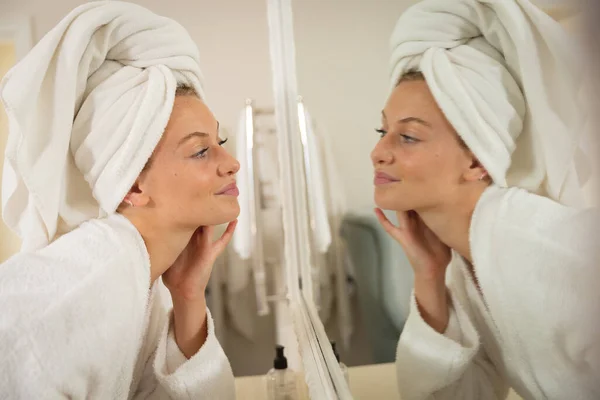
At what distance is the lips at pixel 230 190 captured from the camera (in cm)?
74

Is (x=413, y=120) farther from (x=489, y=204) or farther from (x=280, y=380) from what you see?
(x=280, y=380)

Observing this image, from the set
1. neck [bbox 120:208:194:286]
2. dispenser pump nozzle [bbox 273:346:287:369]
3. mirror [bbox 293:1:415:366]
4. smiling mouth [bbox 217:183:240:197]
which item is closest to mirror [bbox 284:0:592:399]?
mirror [bbox 293:1:415:366]

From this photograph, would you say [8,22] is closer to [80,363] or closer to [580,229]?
[80,363]

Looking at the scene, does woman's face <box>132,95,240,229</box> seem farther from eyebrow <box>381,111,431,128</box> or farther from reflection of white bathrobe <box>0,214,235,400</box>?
eyebrow <box>381,111,431,128</box>

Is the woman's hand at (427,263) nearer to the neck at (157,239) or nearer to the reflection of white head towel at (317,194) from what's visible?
the reflection of white head towel at (317,194)

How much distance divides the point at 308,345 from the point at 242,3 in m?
0.76

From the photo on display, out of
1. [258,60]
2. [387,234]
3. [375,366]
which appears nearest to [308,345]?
[375,366]

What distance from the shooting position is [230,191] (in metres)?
0.75

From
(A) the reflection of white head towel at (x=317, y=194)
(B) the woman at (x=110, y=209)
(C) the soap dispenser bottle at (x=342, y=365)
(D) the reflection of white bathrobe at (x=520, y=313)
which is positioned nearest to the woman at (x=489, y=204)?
(D) the reflection of white bathrobe at (x=520, y=313)

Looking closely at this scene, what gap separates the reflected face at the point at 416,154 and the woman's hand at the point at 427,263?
0.10 ft

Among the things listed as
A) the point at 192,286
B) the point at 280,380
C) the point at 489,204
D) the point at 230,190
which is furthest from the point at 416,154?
the point at 280,380

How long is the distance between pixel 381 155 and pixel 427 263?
19 cm

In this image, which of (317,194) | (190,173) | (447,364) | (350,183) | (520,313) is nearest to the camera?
(520,313)

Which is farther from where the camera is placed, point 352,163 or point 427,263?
point 352,163
